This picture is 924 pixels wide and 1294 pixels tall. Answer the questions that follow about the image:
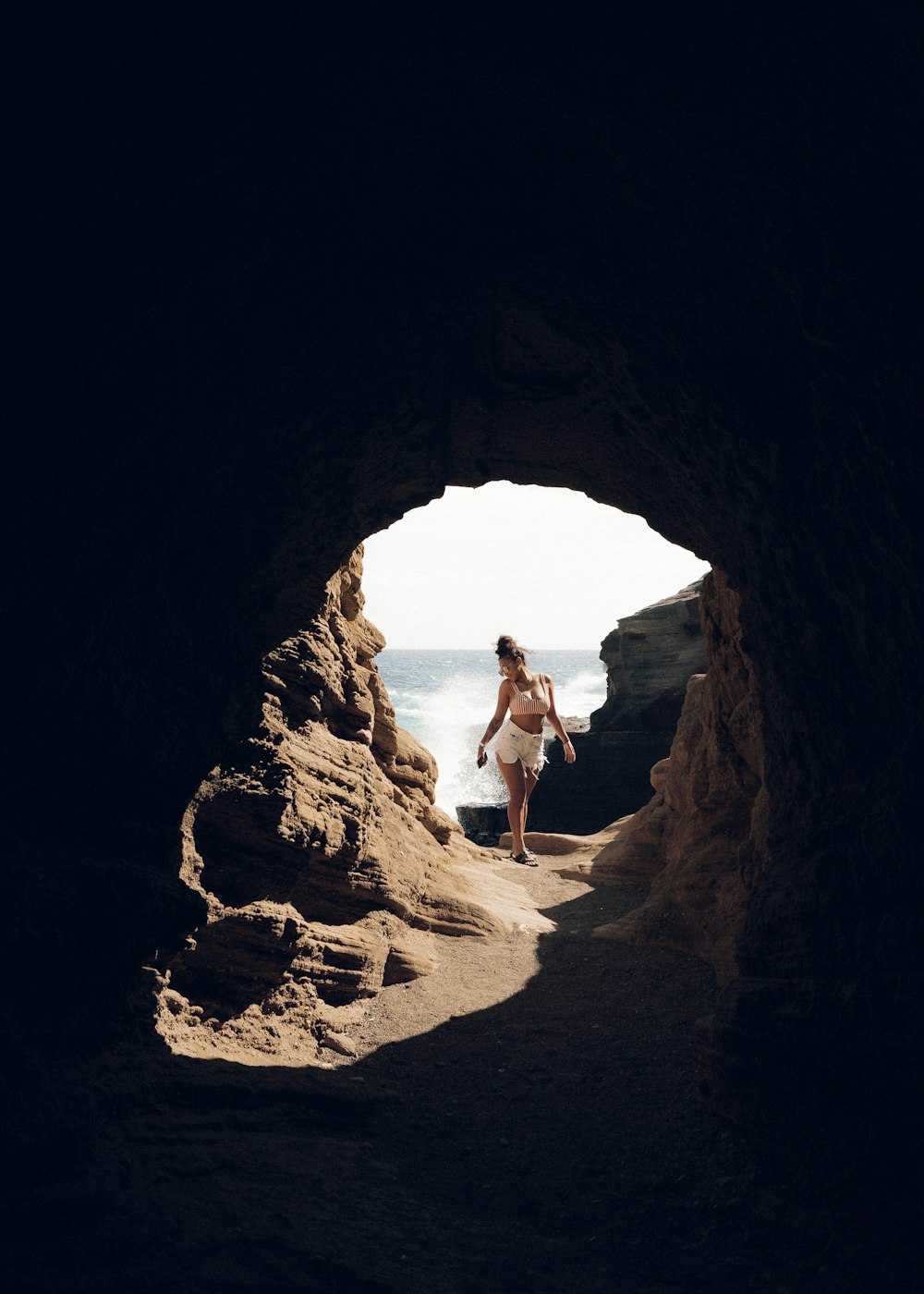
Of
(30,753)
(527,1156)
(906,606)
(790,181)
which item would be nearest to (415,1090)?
(527,1156)

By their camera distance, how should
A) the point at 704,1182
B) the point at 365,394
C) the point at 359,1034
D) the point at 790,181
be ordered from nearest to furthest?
the point at 790,181, the point at 704,1182, the point at 365,394, the point at 359,1034

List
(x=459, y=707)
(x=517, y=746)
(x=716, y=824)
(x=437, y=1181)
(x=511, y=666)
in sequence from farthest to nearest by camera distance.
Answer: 1. (x=459, y=707)
2. (x=517, y=746)
3. (x=511, y=666)
4. (x=716, y=824)
5. (x=437, y=1181)

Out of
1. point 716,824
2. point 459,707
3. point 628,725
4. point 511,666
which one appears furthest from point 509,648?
point 459,707

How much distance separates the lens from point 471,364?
4.38 m

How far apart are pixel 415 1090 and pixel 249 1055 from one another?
2.92 feet

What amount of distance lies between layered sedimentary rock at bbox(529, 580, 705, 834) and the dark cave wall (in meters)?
12.8

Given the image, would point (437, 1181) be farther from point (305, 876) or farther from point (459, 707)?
point (459, 707)

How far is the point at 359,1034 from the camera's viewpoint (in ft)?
17.2

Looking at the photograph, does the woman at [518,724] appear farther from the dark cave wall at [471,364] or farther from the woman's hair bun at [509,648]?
the dark cave wall at [471,364]

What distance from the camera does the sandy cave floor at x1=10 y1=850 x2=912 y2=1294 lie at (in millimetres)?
2623

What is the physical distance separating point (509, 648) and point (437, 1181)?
22.8 feet

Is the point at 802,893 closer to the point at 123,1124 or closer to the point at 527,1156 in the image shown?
the point at 527,1156

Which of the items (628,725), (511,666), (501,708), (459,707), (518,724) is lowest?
(518,724)

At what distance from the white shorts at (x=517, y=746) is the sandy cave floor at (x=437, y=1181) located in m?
5.04
